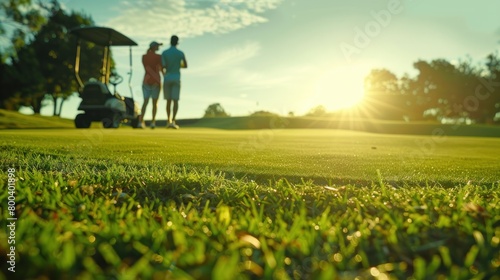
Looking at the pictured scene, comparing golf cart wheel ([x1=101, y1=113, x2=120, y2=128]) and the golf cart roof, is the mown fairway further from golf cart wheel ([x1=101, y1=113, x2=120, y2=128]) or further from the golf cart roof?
the golf cart roof

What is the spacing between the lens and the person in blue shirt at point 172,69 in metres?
14.6

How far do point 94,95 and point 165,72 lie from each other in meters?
3.33

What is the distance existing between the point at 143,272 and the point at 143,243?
666 millimetres

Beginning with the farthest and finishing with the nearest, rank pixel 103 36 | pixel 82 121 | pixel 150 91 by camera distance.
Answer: pixel 82 121 < pixel 103 36 < pixel 150 91

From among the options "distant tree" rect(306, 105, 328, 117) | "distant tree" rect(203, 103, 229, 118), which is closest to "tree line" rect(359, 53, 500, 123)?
"distant tree" rect(306, 105, 328, 117)

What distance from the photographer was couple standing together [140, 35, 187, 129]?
14.6 m

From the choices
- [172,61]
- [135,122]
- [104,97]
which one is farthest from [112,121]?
[172,61]

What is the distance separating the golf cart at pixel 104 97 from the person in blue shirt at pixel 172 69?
7.96ft

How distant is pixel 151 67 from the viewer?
15578 mm

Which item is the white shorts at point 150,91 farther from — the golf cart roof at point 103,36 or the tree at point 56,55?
the tree at point 56,55

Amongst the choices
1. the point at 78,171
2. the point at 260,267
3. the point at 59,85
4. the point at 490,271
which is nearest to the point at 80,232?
the point at 260,267

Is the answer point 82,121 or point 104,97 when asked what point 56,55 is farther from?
point 104,97

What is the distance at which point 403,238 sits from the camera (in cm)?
285

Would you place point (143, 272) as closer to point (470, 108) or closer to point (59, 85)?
point (59, 85)
